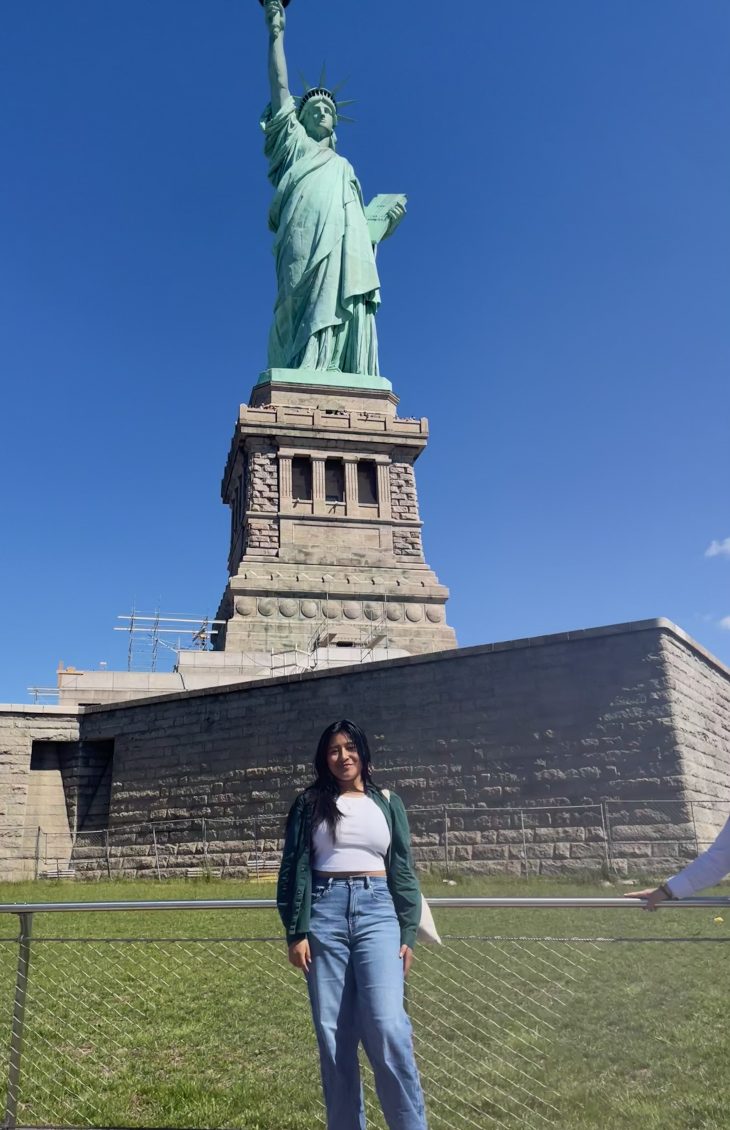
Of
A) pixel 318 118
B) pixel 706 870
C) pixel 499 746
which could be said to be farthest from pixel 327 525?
pixel 706 870

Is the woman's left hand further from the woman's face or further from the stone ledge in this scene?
the stone ledge

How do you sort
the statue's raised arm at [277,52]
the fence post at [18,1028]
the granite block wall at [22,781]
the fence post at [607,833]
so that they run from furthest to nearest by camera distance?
1. the statue's raised arm at [277,52]
2. the granite block wall at [22,781]
3. the fence post at [607,833]
4. the fence post at [18,1028]

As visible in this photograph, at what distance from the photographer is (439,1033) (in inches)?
211

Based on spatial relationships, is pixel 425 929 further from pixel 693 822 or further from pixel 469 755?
pixel 469 755

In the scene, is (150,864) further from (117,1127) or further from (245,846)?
(117,1127)

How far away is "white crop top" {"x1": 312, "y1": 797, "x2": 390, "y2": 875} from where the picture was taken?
3.67 m

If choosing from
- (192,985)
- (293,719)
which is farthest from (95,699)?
(192,985)

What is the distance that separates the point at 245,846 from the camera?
719 inches

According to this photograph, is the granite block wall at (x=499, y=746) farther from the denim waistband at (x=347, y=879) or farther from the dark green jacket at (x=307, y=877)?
the denim waistband at (x=347, y=879)

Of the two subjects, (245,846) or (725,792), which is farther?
(245,846)

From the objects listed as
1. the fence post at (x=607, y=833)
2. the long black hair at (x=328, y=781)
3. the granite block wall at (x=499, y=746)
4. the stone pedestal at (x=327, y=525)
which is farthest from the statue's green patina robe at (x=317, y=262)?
the long black hair at (x=328, y=781)

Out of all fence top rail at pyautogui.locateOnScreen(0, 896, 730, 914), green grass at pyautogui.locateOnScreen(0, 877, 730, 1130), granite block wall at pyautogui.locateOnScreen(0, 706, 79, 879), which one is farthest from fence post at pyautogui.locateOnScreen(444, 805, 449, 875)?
Answer: fence top rail at pyautogui.locateOnScreen(0, 896, 730, 914)

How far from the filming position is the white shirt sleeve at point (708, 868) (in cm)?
344

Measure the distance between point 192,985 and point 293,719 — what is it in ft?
38.5
